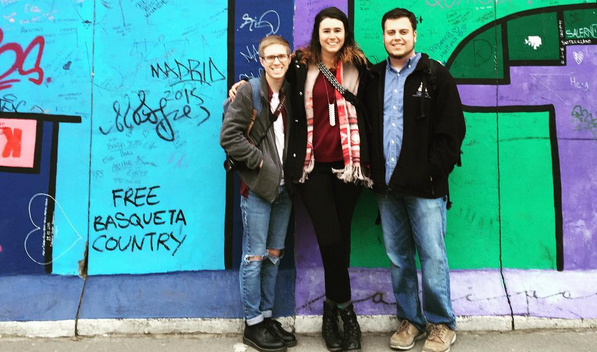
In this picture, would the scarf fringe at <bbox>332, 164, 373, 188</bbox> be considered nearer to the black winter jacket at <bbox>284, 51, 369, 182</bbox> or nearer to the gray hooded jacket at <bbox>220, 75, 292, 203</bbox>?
the black winter jacket at <bbox>284, 51, 369, 182</bbox>

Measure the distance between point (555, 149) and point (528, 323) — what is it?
137cm

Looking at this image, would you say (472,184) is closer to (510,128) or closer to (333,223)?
(510,128)

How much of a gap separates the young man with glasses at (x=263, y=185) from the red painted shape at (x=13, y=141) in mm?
1845

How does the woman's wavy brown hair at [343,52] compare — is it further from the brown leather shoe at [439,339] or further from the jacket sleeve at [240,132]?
the brown leather shoe at [439,339]

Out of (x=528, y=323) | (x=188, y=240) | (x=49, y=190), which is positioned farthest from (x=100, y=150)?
(x=528, y=323)

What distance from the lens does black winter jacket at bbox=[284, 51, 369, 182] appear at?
3426mm

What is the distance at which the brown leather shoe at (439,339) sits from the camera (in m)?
3.50

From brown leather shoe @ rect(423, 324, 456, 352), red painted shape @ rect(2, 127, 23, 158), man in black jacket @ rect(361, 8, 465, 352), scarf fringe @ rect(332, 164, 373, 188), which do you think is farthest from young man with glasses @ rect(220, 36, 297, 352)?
red painted shape @ rect(2, 127, 23, 158)

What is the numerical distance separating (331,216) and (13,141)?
260 centimetres

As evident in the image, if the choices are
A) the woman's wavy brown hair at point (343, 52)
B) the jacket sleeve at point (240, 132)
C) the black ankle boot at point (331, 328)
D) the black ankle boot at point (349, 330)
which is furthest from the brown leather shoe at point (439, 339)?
the woman's wavy brown hair at point (343, 52)

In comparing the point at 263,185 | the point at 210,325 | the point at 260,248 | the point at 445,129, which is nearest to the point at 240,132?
the point at 263,185

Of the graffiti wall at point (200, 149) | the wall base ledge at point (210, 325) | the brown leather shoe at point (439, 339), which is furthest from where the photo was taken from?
the graffiti wall at point (200, 149)

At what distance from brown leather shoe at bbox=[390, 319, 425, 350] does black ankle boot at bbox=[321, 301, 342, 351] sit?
1.29 feet

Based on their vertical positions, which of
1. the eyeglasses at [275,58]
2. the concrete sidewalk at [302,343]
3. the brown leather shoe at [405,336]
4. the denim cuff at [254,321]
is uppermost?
the eyeglasses at [275,58]
